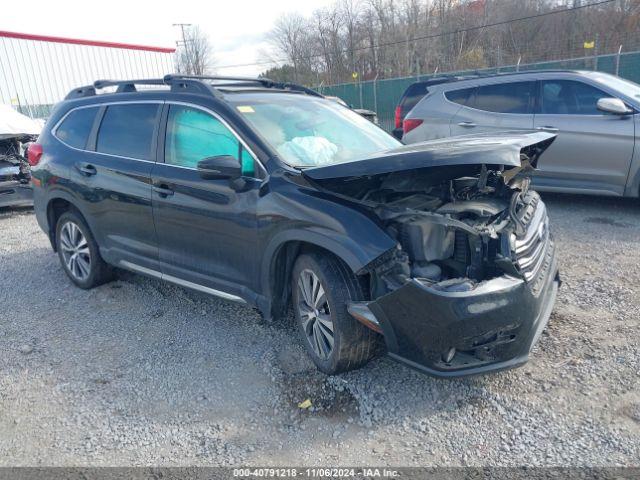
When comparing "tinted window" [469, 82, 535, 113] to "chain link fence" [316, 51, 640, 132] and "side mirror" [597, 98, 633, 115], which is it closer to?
"side mirror" [597, 98, 633, 115]

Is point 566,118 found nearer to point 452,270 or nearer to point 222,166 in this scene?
point 452,270

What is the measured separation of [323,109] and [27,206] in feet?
26.6

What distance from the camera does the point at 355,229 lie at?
3068mm

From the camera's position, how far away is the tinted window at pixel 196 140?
148 inches

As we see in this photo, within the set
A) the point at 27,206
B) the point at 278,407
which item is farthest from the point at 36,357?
Result: the point at 27,206

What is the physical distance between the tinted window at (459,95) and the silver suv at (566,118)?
0.05ft

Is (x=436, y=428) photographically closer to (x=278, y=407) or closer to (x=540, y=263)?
(x=278, y=407)

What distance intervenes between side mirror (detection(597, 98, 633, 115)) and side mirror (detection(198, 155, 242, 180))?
5.21 m

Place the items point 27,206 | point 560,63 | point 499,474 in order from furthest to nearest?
point 560,63 < point 27,206 < point 499,474

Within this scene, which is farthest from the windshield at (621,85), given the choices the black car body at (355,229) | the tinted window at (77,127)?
the tinted window at (77,127)

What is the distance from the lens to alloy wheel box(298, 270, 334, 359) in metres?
3.37

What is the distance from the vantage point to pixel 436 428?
9.59ft

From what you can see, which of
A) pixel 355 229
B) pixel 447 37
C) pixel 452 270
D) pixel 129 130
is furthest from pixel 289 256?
pixel 447 37

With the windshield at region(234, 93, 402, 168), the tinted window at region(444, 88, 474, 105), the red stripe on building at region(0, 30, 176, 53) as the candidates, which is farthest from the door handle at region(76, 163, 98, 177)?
the red stripe on building at region(0, 30, 176, 53)
